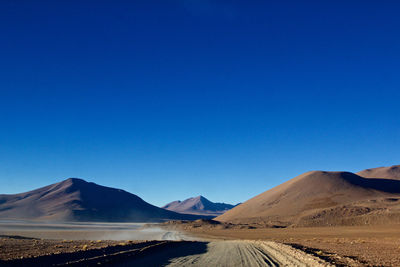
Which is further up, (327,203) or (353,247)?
(327,203)

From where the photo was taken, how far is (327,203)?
111m

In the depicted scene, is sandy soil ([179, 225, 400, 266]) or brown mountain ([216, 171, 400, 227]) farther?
brown mountain ([216, 171, 400, 227])

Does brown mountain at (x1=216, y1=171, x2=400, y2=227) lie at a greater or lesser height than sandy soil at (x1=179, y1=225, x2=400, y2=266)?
greater

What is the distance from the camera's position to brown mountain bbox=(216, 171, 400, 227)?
84.8 m

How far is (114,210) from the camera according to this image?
7790 inches

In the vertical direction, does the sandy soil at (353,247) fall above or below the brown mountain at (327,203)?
below

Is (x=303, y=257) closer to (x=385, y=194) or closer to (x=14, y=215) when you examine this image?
(x=385, y=194)

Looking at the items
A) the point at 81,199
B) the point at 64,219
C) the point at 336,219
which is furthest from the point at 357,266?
the point at 81,199

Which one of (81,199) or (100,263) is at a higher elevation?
(81,199)

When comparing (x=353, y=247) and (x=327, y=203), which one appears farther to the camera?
(x=327, y=203)

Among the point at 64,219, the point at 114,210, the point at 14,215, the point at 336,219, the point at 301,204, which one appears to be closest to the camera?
the point at 336,219

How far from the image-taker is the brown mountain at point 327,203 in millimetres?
84750

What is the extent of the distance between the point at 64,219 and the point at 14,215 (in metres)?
34.2

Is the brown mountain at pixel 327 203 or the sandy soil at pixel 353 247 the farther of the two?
the brown mountain at pixel 327 203
